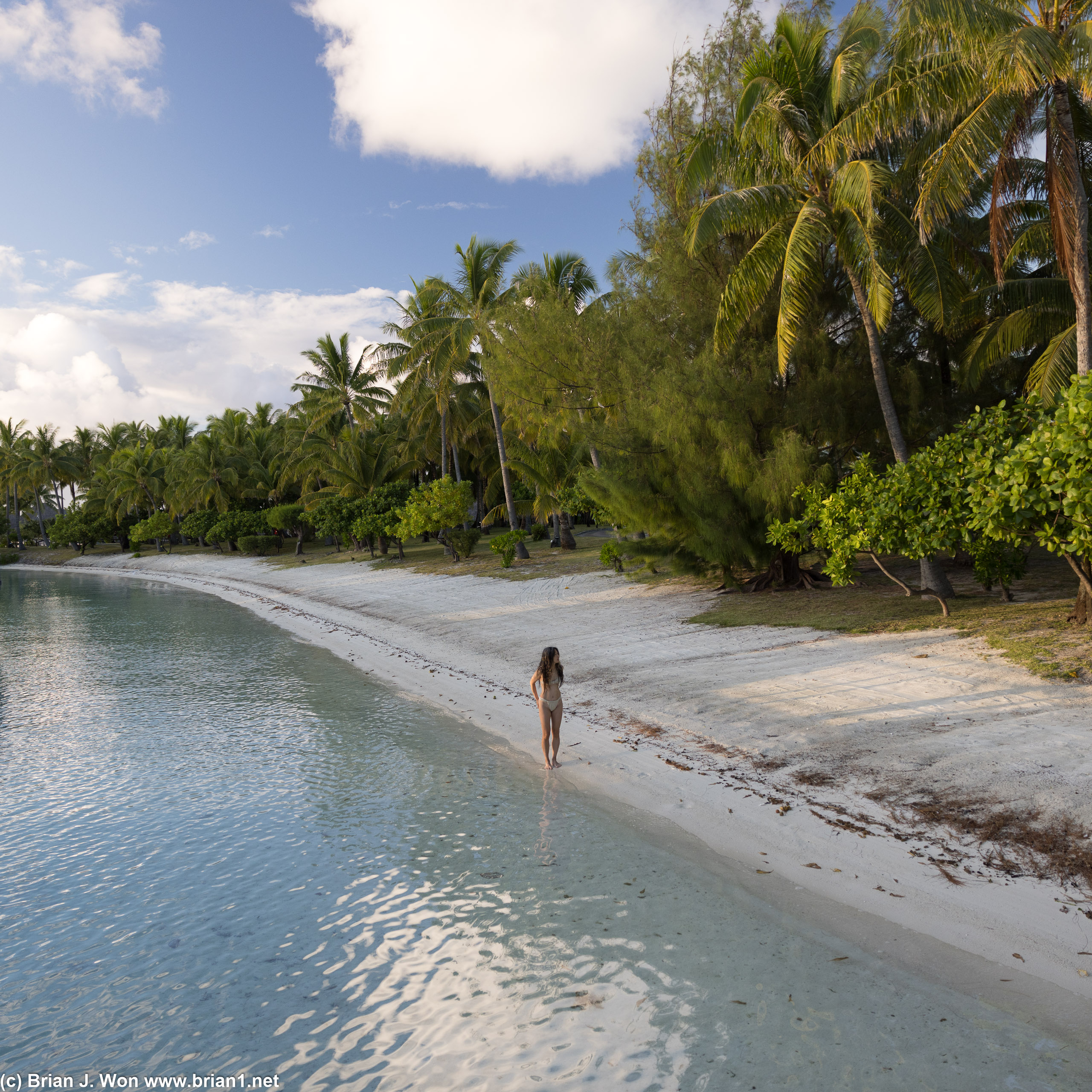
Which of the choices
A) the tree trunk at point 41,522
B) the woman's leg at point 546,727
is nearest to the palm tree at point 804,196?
the woman's leg at point 546,727

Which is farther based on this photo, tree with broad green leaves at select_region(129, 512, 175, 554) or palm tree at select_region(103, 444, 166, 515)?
palm tree at select_region(103, 444, 166, 515)

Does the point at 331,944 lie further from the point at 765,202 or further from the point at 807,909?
the point at 765,202

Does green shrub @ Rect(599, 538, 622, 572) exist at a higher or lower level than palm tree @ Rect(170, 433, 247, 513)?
lower

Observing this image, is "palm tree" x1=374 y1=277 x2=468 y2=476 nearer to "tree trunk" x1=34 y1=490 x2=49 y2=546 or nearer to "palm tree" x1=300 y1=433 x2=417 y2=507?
"palm tree" x1=300 y1=433 x2=417 y2=507

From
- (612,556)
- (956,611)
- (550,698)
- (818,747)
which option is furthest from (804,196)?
(550,698)

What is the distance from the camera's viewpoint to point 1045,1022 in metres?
3.97

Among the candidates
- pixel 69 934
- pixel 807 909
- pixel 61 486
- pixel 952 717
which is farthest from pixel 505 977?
pixel 61 486

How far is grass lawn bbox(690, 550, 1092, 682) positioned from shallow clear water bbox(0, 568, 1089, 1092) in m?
6.01

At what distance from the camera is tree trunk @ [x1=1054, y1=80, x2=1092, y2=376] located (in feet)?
33.2

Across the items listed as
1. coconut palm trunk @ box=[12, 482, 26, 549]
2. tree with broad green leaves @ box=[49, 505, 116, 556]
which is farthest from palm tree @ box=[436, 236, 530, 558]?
coconut palm trunk @ box=[12, 482, 26, 549]

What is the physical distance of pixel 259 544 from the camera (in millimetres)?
48156

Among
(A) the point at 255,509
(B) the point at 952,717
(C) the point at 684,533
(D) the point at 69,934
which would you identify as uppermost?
(A) the point at 255,509

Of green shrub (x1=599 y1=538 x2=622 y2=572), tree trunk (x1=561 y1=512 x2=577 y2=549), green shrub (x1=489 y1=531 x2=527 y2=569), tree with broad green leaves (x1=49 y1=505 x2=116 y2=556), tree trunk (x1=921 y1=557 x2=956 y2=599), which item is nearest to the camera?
tree trunk (x1=921 y1=557 x2=956 y2=599)

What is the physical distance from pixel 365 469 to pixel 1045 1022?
127 feet
